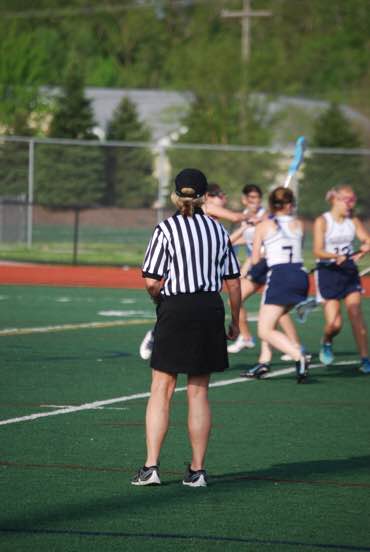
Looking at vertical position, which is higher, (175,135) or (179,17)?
(179,17)

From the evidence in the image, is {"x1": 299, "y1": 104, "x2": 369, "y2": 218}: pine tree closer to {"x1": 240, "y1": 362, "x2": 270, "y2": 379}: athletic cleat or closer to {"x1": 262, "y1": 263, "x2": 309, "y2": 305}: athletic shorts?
{"x1": 240, "y1": 362, "x2": 270, "y2": 379}: athletic cleat

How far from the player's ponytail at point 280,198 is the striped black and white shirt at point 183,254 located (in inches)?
182

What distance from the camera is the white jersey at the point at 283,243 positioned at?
1275cm

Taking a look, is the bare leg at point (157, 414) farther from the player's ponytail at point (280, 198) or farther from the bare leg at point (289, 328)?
the bare leg at point (289, 328)

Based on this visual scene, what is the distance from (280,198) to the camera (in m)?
12.5

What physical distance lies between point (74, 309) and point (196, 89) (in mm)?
29815

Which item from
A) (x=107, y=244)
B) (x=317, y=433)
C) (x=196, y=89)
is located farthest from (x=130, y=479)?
(x=196, y=89)

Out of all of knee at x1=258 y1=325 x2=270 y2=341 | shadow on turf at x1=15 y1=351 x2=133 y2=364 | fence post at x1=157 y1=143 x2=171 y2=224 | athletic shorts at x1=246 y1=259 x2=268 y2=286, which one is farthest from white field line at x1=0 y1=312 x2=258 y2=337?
fence post at x1=157 y1=143 x2=171 y2=224

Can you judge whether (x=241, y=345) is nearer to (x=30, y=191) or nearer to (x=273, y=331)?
(x=273, y=331)

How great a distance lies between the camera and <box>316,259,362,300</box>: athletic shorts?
13586mm

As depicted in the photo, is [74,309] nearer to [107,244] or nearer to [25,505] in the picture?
[25,505]

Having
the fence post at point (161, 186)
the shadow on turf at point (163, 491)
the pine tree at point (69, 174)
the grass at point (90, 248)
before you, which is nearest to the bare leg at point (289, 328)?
the shadow on turf at point (163, 491)

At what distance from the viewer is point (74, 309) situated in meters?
20.0

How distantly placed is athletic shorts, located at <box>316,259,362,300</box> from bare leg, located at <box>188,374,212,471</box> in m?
5.84
